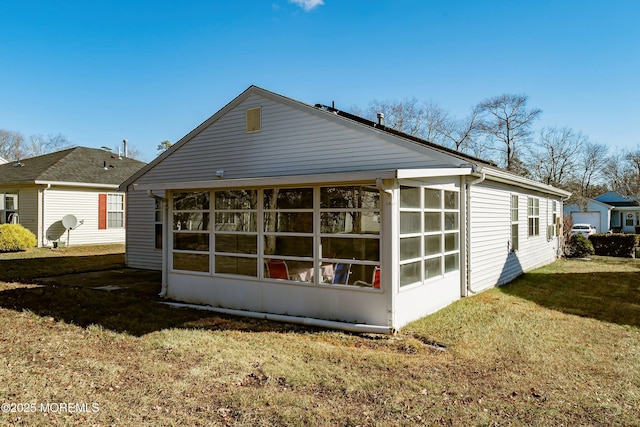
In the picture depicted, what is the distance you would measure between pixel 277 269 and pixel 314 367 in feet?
8.75

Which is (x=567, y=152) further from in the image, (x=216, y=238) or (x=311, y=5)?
(x=216, y=238)

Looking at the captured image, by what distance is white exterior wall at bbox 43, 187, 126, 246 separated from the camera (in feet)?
58.2

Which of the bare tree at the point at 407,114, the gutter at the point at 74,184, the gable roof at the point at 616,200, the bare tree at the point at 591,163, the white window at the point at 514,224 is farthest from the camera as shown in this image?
the bare tree at the point at 591,163

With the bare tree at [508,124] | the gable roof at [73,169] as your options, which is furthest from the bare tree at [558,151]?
the gable roof at [73,169]

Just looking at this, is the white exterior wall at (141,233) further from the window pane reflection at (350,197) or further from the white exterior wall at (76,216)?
the window pane reflection at (350,197)

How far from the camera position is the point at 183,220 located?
26.7ft

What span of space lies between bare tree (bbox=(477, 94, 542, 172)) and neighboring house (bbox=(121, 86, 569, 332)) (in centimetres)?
2821

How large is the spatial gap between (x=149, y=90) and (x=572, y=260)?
68.9 ft

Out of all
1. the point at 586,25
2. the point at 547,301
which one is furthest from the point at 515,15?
the point at 547,301

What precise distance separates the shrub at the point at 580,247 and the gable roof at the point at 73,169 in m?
21.4

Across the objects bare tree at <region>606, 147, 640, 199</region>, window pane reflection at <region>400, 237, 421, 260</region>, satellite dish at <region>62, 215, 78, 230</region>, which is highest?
bare tree at <region>606, 147, 640, 199</region>

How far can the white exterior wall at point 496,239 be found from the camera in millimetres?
8898

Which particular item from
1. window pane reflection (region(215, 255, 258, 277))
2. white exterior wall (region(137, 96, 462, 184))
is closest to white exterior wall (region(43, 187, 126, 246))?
white exterior wall (region(137, 96, 462, 184))

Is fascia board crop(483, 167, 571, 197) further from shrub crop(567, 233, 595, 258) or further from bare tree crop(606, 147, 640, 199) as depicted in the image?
bare tree crop(606, 147, 640, 199)
